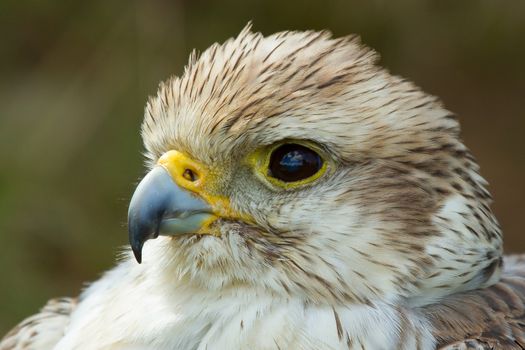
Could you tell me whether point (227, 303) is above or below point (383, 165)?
below

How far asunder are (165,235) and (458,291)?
1.01 meters

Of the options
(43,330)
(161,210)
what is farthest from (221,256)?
(43,330)

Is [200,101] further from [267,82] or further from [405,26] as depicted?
[405,26]

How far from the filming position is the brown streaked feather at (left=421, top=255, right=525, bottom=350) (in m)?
3.11

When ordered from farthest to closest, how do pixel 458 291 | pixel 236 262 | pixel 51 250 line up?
pixel 51 250
pixel 458 291
pixel 236 262

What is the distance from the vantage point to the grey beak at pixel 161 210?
3.00 meters

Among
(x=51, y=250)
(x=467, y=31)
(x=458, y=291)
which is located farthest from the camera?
(x=467, y=31)

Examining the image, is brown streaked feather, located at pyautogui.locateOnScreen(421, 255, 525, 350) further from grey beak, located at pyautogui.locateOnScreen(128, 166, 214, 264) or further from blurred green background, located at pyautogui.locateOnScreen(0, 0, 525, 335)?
blurred green background, located at pyautogui.locateOnScreen(0, 0, 525, 335)

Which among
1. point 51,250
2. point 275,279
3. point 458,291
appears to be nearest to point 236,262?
point 275,279

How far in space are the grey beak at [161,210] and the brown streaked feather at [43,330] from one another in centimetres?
99

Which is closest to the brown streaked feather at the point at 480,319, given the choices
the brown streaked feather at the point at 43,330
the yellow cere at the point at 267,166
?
the yellow cere at the point at 267,166

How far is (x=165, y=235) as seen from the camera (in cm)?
314

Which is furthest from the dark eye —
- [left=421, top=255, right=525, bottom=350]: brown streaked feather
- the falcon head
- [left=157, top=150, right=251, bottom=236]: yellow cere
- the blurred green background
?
the blurred green background

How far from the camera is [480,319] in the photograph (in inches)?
127
